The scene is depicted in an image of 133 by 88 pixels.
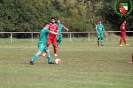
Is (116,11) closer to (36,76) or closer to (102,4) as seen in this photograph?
(102,4)

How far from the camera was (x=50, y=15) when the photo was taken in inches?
2500

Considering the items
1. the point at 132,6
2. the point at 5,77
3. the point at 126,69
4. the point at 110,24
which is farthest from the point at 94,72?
the point at 110,24

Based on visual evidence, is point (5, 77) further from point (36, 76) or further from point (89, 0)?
point (89, 0)

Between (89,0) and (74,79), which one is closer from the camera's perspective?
(74,79)

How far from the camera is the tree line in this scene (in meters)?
60.5

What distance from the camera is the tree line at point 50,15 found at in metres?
60.5

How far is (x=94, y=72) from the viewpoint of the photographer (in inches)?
602

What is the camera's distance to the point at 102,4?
73.2 metres

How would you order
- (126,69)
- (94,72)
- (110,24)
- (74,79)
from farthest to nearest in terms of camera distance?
(110,24), (126,69), (94,72), (74,79)

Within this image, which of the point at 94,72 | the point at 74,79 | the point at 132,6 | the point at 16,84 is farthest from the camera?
the point at 132,6

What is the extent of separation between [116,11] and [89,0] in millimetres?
14831

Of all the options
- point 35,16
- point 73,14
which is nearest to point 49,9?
point 35,16

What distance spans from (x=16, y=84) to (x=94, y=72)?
12.7 feet

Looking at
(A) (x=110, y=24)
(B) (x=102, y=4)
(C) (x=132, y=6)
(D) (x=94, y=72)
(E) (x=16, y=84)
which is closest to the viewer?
(E) (x=16, y=84)
